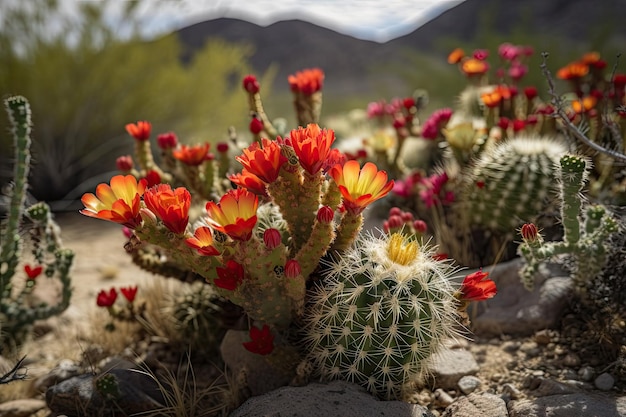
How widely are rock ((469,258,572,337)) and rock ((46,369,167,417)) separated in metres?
1.65

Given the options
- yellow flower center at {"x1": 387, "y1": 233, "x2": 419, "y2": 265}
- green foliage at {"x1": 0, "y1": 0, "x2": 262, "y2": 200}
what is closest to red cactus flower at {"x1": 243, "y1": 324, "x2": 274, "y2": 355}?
yellow flower center at {"x1": 387, "y1": 233, "x2": 419, "y2": 265}

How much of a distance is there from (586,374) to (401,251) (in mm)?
1017

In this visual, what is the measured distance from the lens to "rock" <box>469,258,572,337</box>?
10.0 feet

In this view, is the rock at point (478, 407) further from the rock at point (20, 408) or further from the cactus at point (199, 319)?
the rock at point (20, 408)

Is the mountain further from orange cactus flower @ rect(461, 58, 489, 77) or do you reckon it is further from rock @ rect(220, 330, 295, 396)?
rock @ rect(220, 330, 295, 396)

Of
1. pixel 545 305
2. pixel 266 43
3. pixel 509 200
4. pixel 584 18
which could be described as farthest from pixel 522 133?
pixel 266 43

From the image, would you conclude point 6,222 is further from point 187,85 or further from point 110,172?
point 187,85

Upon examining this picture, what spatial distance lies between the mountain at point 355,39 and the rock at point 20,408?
21.1 m

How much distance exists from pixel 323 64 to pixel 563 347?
31.8 metres

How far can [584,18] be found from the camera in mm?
23219

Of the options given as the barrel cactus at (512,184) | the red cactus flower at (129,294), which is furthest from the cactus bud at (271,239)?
the barrel cactus at (512,184)

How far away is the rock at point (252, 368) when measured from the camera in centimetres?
253

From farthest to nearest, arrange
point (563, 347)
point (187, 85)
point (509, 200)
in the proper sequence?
1. point (187, 85)
2. point (509, 200)
3. point (563, 347)

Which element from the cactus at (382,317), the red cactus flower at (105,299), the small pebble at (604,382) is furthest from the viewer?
the red cactus flower at (105,299)
